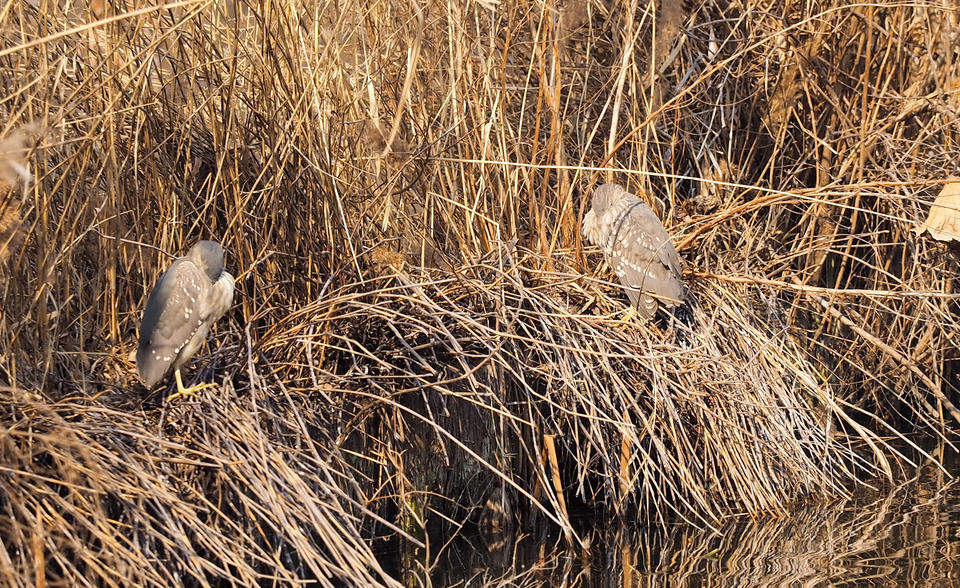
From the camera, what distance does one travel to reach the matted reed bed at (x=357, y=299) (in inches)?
113

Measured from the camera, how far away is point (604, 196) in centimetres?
416

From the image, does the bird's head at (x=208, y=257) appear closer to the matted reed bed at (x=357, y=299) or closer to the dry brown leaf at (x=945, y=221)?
the matted reed bed at (x=357, y=299)

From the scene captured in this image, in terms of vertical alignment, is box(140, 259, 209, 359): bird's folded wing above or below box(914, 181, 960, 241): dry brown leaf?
above

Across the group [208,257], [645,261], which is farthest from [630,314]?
[208,257]

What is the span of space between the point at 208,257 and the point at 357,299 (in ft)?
1.80

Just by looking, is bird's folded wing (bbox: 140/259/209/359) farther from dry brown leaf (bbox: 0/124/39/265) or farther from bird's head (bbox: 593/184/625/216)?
bird's head (bbox: 593/184/625/216)

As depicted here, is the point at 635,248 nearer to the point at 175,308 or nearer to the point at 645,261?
the point at 645,261

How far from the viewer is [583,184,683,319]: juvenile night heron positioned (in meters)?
3.95

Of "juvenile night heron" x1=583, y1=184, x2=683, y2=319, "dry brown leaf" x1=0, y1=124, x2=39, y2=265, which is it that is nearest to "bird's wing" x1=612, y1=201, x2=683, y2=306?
"juvenile night heron" x1=583, y1=184, x2=683, y2=319

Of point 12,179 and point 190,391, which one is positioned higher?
point 12,179

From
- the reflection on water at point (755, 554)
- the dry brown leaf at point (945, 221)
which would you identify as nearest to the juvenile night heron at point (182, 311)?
the reflection on water at point (755, 554)

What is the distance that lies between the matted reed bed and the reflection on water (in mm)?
128

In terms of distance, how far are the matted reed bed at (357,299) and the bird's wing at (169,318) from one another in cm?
15

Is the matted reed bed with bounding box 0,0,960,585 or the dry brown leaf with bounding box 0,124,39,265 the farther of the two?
the matted reed bed with bounding box 0,0,960,585
